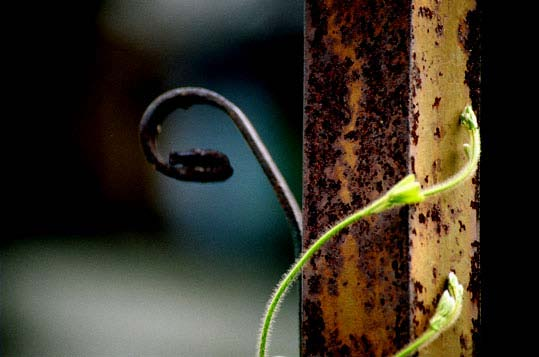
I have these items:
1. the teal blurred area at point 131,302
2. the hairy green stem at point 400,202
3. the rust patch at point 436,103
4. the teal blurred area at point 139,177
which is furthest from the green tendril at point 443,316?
the teal blurred area at point 139,177

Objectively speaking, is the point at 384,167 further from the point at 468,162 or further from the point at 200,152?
the point at 200,152

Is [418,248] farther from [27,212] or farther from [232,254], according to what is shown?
[27,212]

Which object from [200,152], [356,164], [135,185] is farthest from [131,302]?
[356,164]

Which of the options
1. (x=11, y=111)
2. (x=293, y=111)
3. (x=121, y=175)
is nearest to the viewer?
(x=293, y=111)

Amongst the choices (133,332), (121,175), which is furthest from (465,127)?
(121,175)

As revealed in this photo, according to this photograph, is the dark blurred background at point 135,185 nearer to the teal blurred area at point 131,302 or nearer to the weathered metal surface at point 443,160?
the teal blurred area at point 131,302

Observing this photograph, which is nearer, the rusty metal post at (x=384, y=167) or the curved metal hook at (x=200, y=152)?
the rusty metal post at (x=384, y=167)

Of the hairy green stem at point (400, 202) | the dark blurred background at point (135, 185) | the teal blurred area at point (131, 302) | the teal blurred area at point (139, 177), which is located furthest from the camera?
the teal blurred area at point (139, 177)
